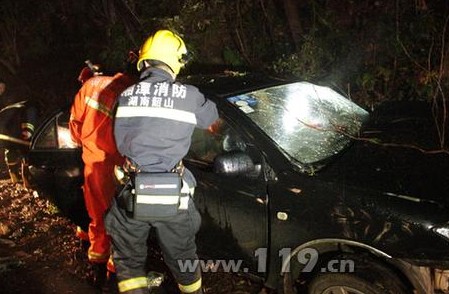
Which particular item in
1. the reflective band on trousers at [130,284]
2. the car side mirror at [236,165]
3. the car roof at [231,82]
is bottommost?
the reflective band on trousers at [130,284]

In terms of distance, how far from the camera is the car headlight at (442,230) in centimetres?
239

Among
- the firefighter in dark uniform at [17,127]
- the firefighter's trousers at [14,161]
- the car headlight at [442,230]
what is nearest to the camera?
the car headlight at [442,230]

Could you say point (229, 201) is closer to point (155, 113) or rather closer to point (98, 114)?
point (155, 113)

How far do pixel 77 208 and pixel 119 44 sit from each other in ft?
16.8

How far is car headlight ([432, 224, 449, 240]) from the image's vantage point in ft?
7.84

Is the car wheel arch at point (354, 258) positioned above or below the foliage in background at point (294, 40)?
below

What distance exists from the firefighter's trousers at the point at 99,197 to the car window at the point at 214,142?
25.8 inches

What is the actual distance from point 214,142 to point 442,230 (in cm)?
151

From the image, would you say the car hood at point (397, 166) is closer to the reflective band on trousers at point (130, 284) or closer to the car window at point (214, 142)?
the car window at point (214, 142)

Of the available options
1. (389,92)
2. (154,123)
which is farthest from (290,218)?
(389,92)

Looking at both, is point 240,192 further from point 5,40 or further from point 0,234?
point 5,40

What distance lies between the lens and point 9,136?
527 centimetres

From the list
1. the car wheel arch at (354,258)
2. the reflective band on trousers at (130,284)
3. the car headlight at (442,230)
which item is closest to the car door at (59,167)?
the reflective band on trousers at (130,284)

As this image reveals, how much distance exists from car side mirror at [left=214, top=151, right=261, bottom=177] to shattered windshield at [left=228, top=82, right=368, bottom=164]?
25 centimetres
